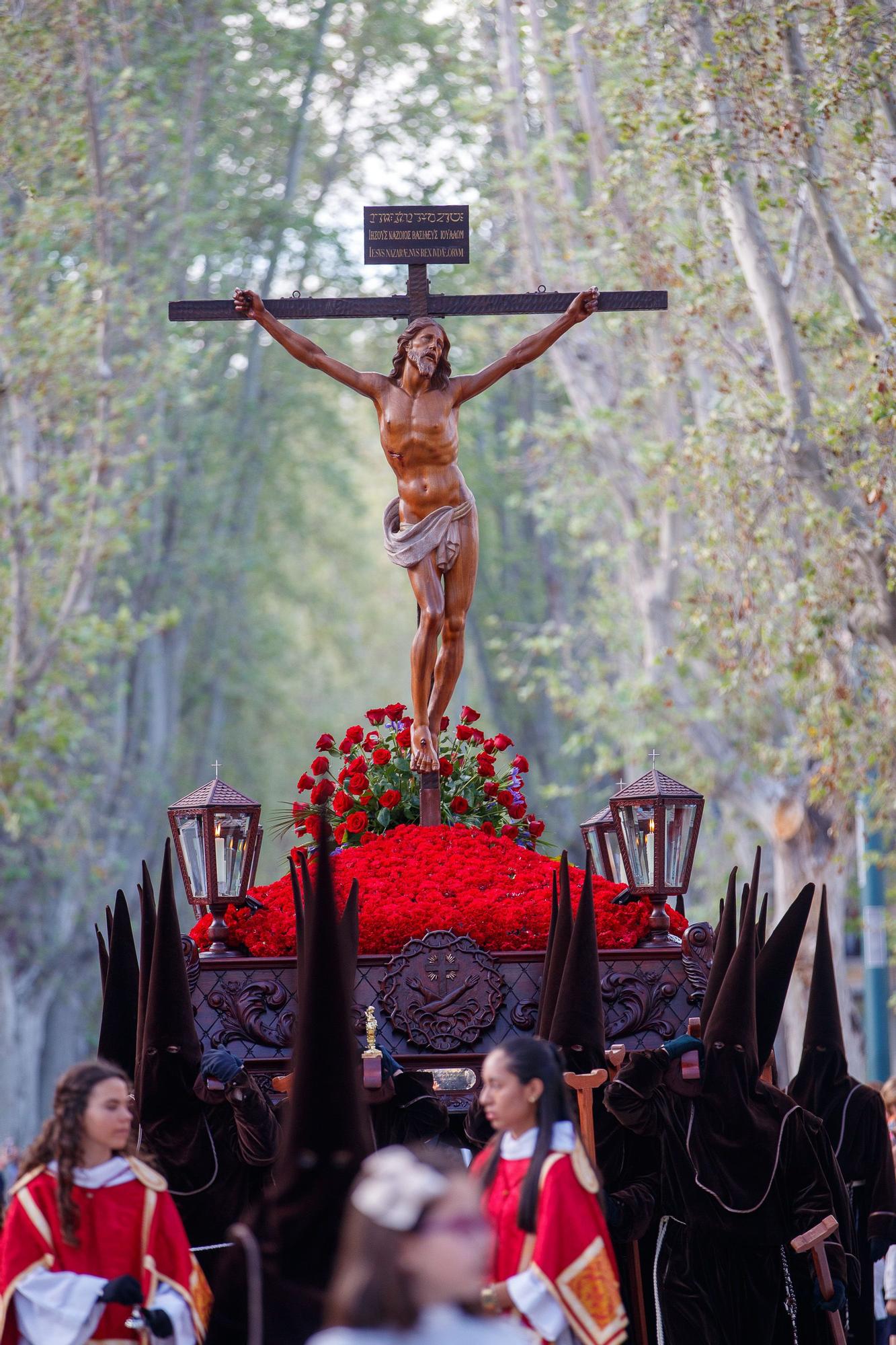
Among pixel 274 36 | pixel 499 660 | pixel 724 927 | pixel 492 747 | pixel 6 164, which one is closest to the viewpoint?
pixel 724 927

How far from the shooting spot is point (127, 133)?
695 inches

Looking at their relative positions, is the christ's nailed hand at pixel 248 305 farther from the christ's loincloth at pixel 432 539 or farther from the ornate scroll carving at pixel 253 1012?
the ornate scroll carving at pixel 253 1012

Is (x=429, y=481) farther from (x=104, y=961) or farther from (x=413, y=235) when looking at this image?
(x=104, y=961)

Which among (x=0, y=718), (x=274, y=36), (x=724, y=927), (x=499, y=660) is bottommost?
(x=724, y=927)

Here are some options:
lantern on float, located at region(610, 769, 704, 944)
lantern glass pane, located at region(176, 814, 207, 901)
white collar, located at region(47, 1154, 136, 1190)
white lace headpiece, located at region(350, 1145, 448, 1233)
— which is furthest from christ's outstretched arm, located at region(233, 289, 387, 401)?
white lace headpiece, located at region(350, 1145, 448, 1233)

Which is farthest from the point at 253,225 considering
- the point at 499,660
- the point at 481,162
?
the point at 499,660

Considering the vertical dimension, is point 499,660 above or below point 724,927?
above

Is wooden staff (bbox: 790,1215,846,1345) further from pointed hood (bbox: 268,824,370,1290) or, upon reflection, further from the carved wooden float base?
pointed hood (bbox: 268,824,370,1290)

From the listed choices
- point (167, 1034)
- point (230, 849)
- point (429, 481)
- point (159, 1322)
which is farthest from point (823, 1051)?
point (159, 1322)

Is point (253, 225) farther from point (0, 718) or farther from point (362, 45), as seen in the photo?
point (0, 718)

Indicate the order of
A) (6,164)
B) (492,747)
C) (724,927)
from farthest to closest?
(6,164), (492,747), (724,927)

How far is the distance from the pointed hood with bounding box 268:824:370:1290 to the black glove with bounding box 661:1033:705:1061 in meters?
1.54

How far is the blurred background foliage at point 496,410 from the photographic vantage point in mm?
12734

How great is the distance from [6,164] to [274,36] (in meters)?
10.3
